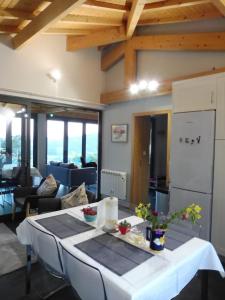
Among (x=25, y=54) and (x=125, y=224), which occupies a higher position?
(x=25, y=54)

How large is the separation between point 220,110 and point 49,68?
3.21 metres

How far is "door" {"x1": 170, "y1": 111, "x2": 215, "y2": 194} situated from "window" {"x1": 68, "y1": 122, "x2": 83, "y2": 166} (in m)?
6.38

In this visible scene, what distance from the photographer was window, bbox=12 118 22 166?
437 centimetres

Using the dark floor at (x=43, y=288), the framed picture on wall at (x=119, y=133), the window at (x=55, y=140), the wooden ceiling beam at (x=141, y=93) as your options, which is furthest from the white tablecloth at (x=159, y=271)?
the window at (x=55, y=140)

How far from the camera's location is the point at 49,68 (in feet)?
14.8

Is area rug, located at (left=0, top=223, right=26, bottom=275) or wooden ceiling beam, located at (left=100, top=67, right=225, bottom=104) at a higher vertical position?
wooden ceiling beam, located at (left=100, top=67, right=225, bottom=104)

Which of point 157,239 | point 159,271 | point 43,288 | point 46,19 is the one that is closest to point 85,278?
point 159,271

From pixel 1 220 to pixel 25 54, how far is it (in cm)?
299

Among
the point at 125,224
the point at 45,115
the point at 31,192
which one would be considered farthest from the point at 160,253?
the point at 45,115

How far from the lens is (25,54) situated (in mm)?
4195

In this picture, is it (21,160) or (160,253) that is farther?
(21,160)

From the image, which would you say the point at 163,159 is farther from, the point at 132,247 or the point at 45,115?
the point at 132,247

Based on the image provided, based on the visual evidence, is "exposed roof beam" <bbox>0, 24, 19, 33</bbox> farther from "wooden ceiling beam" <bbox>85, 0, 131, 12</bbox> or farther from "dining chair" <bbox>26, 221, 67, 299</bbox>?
"dining chair" <bbox>26, 221, 67, 299</bbox>

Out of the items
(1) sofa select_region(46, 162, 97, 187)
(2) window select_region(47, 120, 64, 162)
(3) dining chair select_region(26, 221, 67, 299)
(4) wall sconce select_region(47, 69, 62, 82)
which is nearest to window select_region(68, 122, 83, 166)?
(2) window select_region(47, 120, 64, 162)
